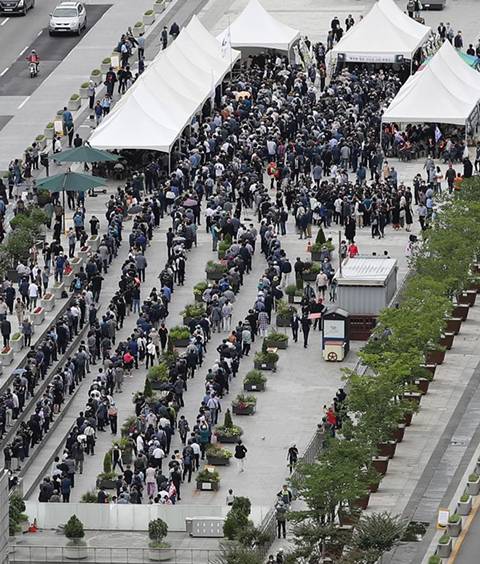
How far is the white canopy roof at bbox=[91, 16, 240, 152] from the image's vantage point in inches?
4459

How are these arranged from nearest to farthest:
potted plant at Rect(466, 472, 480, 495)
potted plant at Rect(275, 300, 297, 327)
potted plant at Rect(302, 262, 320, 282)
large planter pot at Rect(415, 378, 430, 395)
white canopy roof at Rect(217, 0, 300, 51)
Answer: potted plant at Rect(466, 472, 480, 495), large planter pot at Rect(415, 378, 430, 395), potted plant at Rect(275, 300, 297, 327), potted plant at Rect(302, 262, 320, 282), white canopy roof at Rect(217, 0, 300, 51)

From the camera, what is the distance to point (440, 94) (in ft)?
388

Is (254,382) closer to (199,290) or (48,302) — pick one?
(199,290)

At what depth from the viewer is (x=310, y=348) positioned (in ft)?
319

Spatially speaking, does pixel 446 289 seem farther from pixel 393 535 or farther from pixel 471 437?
pixel 393 535

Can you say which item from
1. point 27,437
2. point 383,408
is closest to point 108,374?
point 27,437

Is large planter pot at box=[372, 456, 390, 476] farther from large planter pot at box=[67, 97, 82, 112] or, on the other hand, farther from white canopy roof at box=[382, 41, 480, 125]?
large planter pot at box=[67, 97, 82, 112]

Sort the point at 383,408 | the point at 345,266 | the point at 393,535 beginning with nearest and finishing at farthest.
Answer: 1. the point at 393,535
2. the point at 383,408
3. the point at 345,266

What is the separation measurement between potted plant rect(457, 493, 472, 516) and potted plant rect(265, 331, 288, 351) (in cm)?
1496

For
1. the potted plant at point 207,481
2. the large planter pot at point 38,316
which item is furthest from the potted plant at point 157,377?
the large planter pot at point 38,316

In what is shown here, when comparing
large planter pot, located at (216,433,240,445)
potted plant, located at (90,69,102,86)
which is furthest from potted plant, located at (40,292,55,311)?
potted plant, located at (90,69,102,86)

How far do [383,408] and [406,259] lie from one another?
2097 centimetres

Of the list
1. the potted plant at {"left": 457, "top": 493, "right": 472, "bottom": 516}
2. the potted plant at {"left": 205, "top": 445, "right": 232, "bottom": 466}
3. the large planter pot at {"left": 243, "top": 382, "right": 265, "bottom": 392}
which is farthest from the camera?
the large planter pot at {"left": 243, "top": 382, "right": 265, "bottom": 392}

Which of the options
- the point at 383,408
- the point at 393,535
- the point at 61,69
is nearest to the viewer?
the point at 393,535
